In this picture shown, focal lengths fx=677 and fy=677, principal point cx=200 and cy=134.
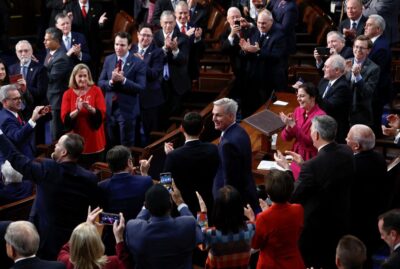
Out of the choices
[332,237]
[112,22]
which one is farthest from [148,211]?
[112,22]

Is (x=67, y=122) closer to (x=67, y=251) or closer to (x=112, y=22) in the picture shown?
(x=67, y=251)

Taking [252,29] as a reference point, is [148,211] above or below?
below

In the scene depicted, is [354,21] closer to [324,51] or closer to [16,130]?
[324,51]

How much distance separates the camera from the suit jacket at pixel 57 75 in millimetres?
6492

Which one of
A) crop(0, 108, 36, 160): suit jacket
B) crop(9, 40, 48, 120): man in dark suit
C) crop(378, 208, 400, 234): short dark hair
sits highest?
crop(9, 40, 48, 120): man in dark suit

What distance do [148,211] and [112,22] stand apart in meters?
6.86

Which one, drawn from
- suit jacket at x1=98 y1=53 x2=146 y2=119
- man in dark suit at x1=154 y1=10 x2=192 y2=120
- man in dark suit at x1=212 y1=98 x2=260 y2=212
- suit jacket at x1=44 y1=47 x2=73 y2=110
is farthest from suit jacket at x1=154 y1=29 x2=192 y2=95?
man in dark suit at x1=212 y1=98 x2=260 y2=212

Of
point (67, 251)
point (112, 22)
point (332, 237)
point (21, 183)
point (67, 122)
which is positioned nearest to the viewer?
point (67, 251)

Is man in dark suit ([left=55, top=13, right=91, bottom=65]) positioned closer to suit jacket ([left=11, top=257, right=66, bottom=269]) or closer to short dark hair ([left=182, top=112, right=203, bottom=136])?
short dark hair ([left=182, top=112, right=203, bottom=136])

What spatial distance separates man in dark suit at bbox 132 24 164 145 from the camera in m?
6.67

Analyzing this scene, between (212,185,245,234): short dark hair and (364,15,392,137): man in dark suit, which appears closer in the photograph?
(212,185,245,234): short dark hair

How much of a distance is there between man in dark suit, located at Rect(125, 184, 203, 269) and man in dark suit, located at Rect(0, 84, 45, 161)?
1923mm

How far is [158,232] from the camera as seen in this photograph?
328cm

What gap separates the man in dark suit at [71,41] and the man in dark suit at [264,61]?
1.67 m
